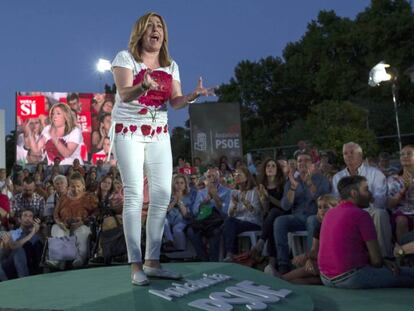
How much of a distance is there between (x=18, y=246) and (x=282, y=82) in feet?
83.8

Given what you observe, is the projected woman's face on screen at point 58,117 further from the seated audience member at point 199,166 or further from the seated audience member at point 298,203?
the seated audience member at point 298,203

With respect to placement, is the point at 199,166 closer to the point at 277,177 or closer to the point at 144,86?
the point at 277,177

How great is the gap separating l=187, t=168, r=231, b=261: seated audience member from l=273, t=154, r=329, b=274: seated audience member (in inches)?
39.4

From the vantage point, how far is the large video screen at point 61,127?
59.2 ft

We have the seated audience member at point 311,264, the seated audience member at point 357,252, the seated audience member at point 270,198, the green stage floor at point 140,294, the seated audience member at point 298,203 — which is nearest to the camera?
the green stage floor at point 140,294

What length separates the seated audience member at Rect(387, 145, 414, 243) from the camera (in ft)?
16.1

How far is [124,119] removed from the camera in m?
3.31

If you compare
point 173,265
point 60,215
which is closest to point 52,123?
point 60,215

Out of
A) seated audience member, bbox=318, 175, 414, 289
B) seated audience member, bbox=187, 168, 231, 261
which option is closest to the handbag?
seated audience member, bbox=187, 168, 231, 261

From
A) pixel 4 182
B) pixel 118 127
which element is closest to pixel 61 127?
pixel 4 182

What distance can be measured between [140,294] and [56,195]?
467 cm

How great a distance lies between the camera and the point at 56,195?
748 cm

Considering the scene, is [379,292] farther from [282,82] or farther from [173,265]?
[282,82]

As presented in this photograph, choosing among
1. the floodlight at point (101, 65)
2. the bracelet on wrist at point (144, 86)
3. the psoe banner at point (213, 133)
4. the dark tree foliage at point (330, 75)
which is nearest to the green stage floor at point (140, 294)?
the bracelet on wrist at point (144, 86)
